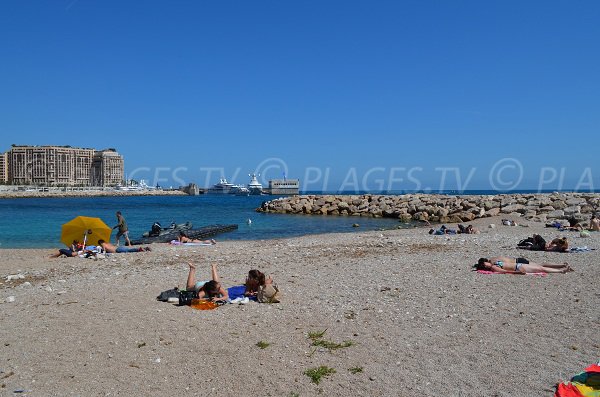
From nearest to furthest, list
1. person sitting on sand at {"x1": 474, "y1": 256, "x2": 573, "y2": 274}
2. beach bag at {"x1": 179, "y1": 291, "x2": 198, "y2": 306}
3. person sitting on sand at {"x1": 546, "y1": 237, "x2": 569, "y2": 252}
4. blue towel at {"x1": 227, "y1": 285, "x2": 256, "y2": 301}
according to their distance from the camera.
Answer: beach bag at {"x1": 179, "y1": 291, "x2": 198, "y2": 306}
blue towel at {"x1": 227, "y1": 285, "x2": 256, "y2": 301}
person sitting on sand at {"x1": 474, "y1": 256, "x2": 573, "y2": 274}
person sitting on sand at {"x1": 546, "y1": 237, "x2": 569, "y2": 252}

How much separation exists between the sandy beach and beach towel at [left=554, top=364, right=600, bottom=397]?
162 millimetres

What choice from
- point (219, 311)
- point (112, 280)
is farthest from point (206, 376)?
point (112, 280)

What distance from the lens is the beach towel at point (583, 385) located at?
515 cm

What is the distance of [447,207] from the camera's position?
41.9 metres

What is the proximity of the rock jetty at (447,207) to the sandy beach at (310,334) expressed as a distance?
67.1ft

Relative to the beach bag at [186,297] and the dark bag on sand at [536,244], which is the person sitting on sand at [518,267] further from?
the beach bag at [186,297]

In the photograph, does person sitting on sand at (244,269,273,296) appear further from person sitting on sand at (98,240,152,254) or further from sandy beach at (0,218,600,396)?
person sitting on sand at (98,240,152,254)

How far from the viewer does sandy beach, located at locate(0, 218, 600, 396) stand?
5609 mm

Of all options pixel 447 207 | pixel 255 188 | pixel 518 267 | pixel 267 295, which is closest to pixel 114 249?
pixel 267 295

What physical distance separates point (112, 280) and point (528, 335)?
354 inches

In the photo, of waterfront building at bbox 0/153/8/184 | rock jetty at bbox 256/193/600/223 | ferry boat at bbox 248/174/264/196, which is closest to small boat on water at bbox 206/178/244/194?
ferry boat at bbox 248/174/264/196

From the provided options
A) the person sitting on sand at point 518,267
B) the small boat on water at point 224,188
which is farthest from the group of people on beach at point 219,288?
the small boat on water at point 224,188

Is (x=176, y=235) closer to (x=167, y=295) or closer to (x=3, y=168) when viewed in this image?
(x=167, y=295)

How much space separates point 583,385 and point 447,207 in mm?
37829
